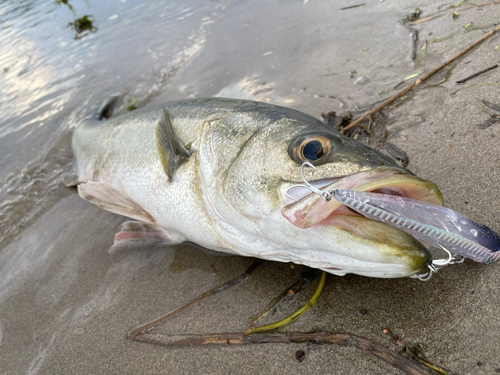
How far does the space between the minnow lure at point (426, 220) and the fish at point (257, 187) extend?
77 mm

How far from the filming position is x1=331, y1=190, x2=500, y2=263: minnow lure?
1.32 metres

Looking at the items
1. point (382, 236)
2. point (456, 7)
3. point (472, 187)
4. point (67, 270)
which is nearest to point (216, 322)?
point (382, 236)

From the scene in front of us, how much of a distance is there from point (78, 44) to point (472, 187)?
9.49m

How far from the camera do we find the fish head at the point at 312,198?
1407mm

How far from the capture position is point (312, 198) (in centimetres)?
149

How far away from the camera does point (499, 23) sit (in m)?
3.63

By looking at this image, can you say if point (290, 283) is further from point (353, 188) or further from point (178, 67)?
point (178, 67)

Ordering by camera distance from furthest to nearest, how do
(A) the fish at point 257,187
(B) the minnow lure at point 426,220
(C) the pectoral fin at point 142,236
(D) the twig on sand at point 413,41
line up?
(D) the twig on sand at point 413,41 → (C) the pectoral fin at point 142,236 → (A) the fish at point 257,187 → (B) the minnow lure at point 426,220

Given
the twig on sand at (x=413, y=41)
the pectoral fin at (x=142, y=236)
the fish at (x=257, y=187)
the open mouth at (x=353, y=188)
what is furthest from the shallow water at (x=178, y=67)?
the open mouth at (x=353, y=188)

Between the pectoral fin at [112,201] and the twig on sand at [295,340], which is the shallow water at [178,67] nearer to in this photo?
the pectoral fin at [112,201]

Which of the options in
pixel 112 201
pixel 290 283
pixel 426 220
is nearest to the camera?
pixel 426 220

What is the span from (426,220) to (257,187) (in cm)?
86

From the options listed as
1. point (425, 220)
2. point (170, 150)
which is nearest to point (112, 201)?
point (170, 150)

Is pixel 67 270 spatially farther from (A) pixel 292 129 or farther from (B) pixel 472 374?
(B) pixel 472 374
